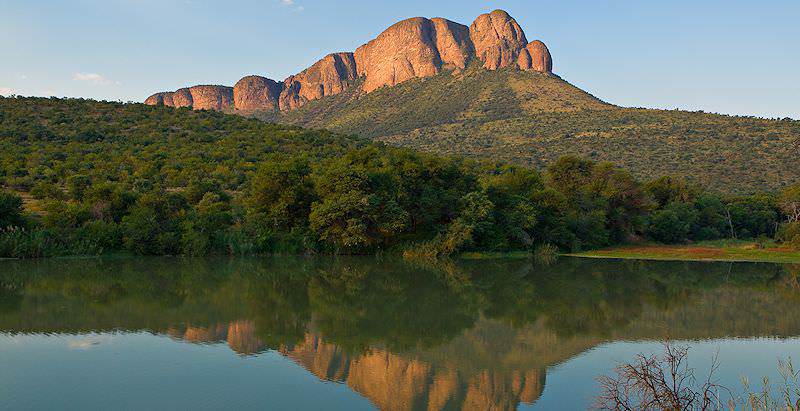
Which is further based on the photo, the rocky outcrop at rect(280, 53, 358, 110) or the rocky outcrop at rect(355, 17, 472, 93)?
the rocky outcrop at rect(280, 53, 358, 110)

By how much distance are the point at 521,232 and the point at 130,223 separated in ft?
74.5

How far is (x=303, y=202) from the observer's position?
3334 cm

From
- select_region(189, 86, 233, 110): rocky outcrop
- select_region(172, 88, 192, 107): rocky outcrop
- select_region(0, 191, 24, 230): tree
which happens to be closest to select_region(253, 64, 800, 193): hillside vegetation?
select_region(0, 191, 24, 230): tree

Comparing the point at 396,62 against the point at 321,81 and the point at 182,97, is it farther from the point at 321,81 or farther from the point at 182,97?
the point at 182,97

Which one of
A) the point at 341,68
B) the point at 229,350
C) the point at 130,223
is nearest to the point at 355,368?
the point at 229,350

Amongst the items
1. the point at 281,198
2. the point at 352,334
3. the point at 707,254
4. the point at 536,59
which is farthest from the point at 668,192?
the point at 536,59

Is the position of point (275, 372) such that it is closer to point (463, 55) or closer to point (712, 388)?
point (712, 388)

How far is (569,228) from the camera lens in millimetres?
38531

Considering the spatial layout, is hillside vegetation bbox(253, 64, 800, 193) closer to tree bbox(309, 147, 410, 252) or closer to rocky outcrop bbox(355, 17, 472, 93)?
rocky outcrop bbox(355, 17, 472, 93)

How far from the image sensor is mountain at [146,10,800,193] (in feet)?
211

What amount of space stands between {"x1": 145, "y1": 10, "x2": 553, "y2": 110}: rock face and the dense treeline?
82.9m

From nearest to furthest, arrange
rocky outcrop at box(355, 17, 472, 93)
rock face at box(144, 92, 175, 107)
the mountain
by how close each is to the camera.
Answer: the mountain → rocky outcrop at box(355, 17, 472, 93) → rock face at box(144, 92, 175, 107)

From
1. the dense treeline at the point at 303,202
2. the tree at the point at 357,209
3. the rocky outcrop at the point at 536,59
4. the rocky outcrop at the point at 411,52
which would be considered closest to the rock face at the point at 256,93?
the rocky outcrop at the point at 411,52

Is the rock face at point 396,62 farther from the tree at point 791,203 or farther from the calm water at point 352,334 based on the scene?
the calm water at point 352,334
